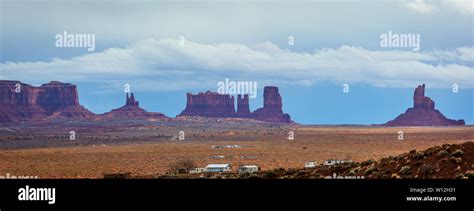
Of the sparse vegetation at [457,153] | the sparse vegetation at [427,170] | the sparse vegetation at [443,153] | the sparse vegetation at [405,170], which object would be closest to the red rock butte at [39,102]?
the sparse vegetation at [405,170]

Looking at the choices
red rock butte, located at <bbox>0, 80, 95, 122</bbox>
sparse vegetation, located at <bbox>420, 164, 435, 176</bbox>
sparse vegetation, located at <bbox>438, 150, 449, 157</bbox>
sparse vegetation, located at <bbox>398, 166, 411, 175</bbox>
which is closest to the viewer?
sparse vegetation, located at <bbox>420, 164, 435, 176</bbox>

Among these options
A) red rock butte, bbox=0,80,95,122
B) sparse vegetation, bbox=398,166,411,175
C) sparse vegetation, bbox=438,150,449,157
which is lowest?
sparse vegetation, bbox=398,166,411,175

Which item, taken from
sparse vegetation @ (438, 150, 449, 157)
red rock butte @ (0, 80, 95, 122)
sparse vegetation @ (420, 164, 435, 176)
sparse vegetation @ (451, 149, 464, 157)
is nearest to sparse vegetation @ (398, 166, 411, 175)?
sparse vegetation @ (420, 164, 435, 176)

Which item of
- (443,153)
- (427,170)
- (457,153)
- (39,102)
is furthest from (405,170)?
(39,102)

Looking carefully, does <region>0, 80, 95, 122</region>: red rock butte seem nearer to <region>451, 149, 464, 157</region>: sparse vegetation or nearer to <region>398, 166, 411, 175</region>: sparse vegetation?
<region>398, 166, 411, 175</region>: sparse vegetation

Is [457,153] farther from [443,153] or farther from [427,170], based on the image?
[427,170]

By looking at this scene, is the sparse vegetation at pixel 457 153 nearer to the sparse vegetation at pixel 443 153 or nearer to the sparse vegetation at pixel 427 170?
the sparse vegetation at pixel 443 153

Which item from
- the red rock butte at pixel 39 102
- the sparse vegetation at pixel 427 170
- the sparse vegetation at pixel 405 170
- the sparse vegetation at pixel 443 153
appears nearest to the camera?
the sparse vegetation at pixel 427 170

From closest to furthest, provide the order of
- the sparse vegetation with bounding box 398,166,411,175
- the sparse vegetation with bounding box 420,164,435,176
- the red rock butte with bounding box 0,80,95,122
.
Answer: the sparse vegetation with bounding box 420,164,435,176 < the sparse vegetation with bounding box 398,166,411,175 < the red rock butte with bounding box 0,80,95,122
